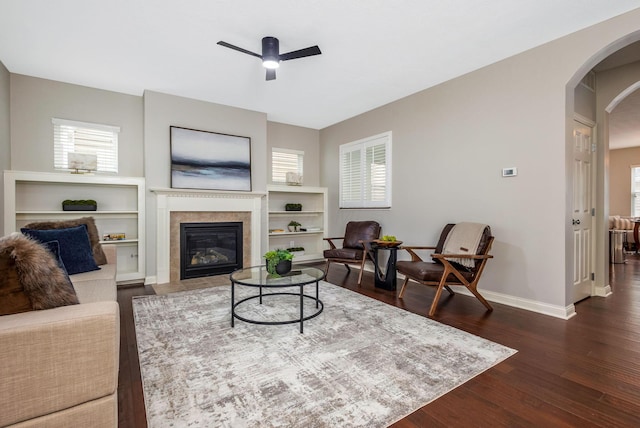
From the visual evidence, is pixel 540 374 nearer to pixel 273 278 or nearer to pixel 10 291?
Answer: pixel 273 278

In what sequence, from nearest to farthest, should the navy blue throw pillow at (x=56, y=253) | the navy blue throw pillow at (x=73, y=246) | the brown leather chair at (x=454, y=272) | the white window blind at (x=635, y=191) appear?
1. the navy blue throw pillow at (x=56, y=253)
2. the navy blue throw pillow at (x=73, y=246)
3. the brown leather chair at (x=454, y=272)
4. the white window blind at (x=635, y=191)

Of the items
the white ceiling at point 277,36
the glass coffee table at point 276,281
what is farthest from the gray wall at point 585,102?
the glass coffee table at point 276,281

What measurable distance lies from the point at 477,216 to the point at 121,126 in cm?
510

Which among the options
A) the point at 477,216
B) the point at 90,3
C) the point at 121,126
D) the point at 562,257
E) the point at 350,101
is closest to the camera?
the point at 90,3

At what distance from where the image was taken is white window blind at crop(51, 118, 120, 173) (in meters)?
4.14

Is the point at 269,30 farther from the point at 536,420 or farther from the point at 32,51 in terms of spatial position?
the point at 536,420

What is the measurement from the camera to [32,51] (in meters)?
3.36

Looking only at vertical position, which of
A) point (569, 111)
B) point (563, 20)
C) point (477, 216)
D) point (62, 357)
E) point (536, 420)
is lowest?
point (536, 420)

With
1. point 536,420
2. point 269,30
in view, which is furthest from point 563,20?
point 536,420

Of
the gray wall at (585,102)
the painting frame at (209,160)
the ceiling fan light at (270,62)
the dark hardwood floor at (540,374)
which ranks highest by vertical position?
the ceiling fan light at (270,62)

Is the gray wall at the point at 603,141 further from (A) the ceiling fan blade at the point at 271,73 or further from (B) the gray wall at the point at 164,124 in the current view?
(B) the gray wall at the point at 164,124

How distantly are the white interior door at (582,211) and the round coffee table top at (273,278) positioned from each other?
2901 mm

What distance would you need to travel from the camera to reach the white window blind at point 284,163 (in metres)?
6.09

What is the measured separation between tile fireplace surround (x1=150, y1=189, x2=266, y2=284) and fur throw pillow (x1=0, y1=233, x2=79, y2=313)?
3131 mm
